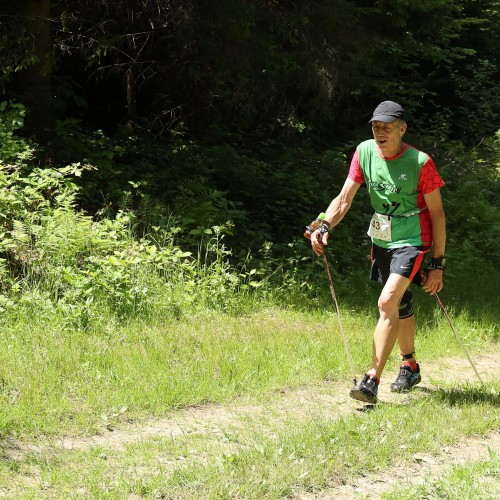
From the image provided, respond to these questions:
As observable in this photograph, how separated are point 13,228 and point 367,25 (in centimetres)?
721

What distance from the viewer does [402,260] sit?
6289 mm

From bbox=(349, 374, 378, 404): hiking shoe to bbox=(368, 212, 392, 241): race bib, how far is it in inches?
44.2

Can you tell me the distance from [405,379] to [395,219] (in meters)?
1.43

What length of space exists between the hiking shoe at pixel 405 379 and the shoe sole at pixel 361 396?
0.69 m

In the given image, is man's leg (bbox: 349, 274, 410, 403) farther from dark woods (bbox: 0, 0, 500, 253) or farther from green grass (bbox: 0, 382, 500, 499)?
dark woods (bbox: 0, 0, 500, 253)

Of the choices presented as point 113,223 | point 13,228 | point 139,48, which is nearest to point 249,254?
point 113,223

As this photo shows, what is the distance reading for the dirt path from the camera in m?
4.91

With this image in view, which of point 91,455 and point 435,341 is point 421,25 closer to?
point 435,341

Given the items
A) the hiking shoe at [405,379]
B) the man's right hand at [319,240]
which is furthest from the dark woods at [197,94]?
the hiking shoe at [405,379]

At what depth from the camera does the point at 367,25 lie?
13453 mm

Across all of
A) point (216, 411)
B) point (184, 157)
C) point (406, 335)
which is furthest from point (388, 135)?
point (184, 157)

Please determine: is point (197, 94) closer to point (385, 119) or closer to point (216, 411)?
point (385, 119)

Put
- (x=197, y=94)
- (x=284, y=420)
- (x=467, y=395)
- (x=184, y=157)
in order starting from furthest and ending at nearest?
(x=197, y=94)
(x=184, y=157)
(x=467, y=395)
(x=284, y=420)

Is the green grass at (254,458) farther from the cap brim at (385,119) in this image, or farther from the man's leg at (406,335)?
the cap brim at (385,119)
